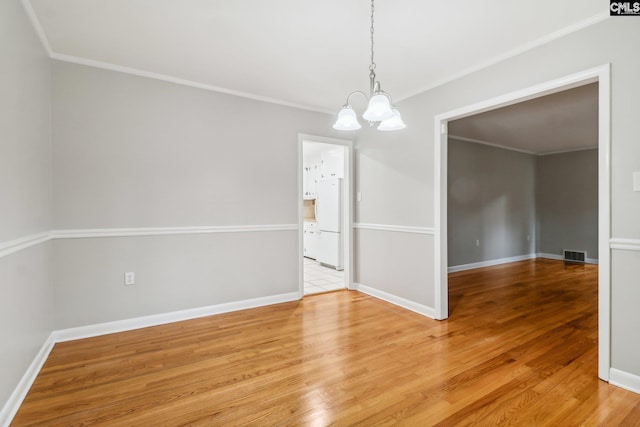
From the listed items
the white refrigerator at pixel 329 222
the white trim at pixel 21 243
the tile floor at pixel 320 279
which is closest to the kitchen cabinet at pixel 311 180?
the white refrigerator at pixel 329 222

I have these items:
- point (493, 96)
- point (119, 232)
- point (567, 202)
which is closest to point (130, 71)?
point (119, 232)

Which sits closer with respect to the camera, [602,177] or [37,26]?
[602,177]

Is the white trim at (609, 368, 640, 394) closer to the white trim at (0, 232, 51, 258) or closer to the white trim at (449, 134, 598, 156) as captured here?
the white trim at (0, 232, 51, 258)

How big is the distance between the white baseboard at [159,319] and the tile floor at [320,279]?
0.68 metres

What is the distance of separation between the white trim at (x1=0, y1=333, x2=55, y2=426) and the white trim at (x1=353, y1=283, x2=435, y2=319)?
3.34 meters

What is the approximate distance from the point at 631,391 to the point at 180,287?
3.70 meters

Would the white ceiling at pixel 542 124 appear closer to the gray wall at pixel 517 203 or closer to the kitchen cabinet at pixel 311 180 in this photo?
the gray wall at pixel 517 203

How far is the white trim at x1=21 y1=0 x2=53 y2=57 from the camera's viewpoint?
79.5 inches

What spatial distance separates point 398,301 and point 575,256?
5.47m

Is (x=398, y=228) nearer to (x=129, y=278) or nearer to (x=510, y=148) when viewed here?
(x=129, y=278)

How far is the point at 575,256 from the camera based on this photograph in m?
6.69

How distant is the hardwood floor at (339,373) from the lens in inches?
69.3

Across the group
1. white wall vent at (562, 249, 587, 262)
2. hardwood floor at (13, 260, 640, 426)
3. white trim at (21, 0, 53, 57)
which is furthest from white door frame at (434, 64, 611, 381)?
white wall vent at (562, 249, 587, 262)

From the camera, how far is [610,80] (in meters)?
2.04
